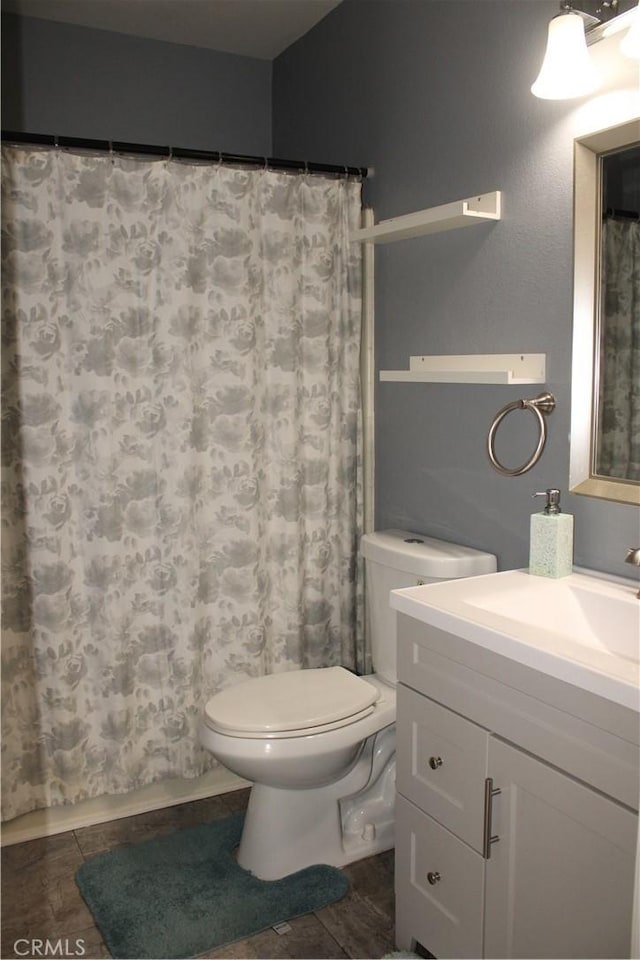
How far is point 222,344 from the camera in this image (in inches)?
101

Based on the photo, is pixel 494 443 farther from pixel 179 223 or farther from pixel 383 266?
pixel 179 223

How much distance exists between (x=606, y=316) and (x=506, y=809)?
1067mm

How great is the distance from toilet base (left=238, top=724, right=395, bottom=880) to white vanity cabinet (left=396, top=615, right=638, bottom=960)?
1.28 feet

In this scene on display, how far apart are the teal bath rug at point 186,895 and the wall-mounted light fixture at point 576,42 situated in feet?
6.51

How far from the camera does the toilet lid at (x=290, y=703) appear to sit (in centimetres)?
214

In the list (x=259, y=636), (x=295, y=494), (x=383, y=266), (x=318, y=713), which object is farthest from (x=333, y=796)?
(x=383, y=266)

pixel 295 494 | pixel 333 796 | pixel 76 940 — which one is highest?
pixel 295 494

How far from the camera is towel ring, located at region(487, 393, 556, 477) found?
6.59ft

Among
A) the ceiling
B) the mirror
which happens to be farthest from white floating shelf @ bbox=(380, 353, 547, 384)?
the ceiling

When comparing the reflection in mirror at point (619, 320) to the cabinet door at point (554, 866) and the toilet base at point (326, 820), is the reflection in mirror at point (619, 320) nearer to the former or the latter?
the cabinet door at point (554, 866)

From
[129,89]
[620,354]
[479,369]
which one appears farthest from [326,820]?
[129,89]

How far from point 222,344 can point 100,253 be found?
1.42 feet

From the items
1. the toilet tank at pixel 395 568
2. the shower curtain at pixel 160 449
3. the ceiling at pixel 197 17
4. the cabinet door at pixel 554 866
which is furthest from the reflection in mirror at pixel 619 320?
the ceiling at pixel 197 17

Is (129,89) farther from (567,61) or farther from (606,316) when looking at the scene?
(606,316)
